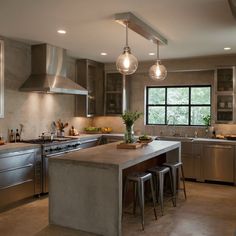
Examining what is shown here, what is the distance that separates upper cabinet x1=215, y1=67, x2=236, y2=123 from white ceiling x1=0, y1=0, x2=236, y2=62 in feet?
1.92

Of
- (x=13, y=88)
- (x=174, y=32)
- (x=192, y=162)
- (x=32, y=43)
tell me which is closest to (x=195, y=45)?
(x=174, y=32)

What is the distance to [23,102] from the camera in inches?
221

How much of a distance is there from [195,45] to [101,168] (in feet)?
10.7

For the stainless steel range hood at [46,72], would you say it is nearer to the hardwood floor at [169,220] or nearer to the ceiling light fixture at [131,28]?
the ceiling light fixture at [131,28]

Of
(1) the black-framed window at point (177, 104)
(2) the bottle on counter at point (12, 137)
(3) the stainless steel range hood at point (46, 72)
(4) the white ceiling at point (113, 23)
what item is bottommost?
(2) the bottle on counter at point (12, 137)

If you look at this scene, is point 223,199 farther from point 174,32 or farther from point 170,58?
point 170,58

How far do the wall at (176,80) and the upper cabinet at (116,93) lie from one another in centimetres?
23

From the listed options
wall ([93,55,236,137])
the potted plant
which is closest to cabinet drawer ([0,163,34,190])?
the potted plant

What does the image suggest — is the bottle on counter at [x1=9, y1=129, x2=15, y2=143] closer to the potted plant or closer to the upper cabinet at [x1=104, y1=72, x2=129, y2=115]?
the potted plant

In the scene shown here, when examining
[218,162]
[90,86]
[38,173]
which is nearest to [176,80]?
[90,86]

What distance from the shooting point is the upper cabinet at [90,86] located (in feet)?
23.3

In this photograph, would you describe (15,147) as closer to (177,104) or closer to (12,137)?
(12,137)

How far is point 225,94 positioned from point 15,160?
4396 millimetres

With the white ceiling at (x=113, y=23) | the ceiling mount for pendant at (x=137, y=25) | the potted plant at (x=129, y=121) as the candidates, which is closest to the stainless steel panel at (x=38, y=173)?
the potted plant at (x=129, y=121)
